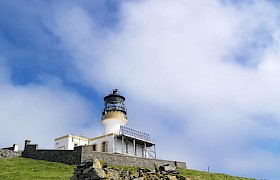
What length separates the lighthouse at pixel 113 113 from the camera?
55375mm

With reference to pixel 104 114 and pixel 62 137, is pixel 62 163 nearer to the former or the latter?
pixel 62 137

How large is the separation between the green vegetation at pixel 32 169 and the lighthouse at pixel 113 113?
52.8 ft

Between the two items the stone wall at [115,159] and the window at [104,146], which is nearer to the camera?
the stone wall at [115,159]

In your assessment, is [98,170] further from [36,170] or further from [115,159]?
[115,159]

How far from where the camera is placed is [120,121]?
183ft

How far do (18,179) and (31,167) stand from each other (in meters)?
8.68

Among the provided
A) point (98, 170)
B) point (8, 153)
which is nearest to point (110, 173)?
point (98, 170)

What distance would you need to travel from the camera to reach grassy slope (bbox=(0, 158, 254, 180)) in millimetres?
29406

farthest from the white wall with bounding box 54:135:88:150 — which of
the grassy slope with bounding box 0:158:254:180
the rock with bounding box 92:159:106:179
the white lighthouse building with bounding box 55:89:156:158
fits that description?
the rock with bounding box 92:159:106:179

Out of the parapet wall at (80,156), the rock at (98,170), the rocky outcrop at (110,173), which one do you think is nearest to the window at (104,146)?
the parapet wall at (80,156)

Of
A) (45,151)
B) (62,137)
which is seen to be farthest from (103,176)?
(62,137)

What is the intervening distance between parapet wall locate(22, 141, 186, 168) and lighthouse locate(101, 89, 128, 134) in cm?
1094

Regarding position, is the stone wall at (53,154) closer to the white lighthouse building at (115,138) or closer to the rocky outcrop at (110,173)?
the white lighthouse building at (115,138)

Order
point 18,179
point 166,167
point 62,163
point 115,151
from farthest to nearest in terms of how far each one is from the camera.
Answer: point 115,151, point 62,163, point 18,179, point 166,167
